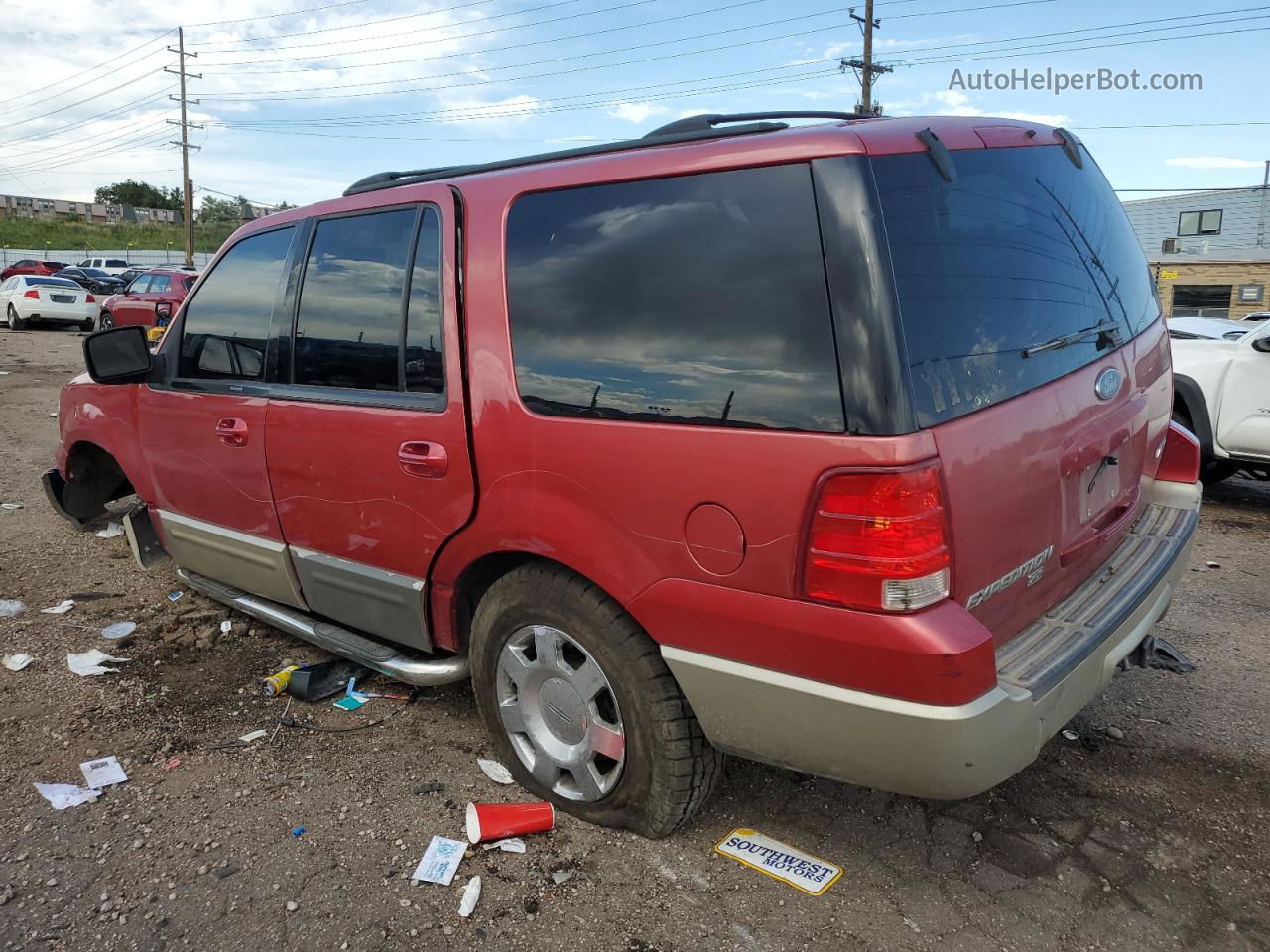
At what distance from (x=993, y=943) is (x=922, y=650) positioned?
2.96 feet

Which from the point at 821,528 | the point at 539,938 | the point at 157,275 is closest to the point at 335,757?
the point at 539,938

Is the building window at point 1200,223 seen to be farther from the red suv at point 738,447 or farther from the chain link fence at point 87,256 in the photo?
the chain link fence at point 87,256

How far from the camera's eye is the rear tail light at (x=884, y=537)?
1.98 meters

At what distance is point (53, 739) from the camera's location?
3328 mm

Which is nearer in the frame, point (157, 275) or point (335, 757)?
point (335, 757)

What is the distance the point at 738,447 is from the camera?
213 cm

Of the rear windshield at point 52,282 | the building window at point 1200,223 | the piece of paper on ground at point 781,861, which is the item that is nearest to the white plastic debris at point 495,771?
the piece of paper on ground at point 781,861

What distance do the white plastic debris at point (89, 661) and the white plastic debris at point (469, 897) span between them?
7.45ft

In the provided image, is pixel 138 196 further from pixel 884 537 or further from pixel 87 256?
pixel 884 537

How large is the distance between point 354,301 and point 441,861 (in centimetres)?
188

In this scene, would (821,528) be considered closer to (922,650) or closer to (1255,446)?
(922,650)

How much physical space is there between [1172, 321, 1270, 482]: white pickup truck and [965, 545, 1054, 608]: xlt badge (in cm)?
536

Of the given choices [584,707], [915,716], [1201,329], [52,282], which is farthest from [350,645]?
[52,282]

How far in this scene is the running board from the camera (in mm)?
3092
